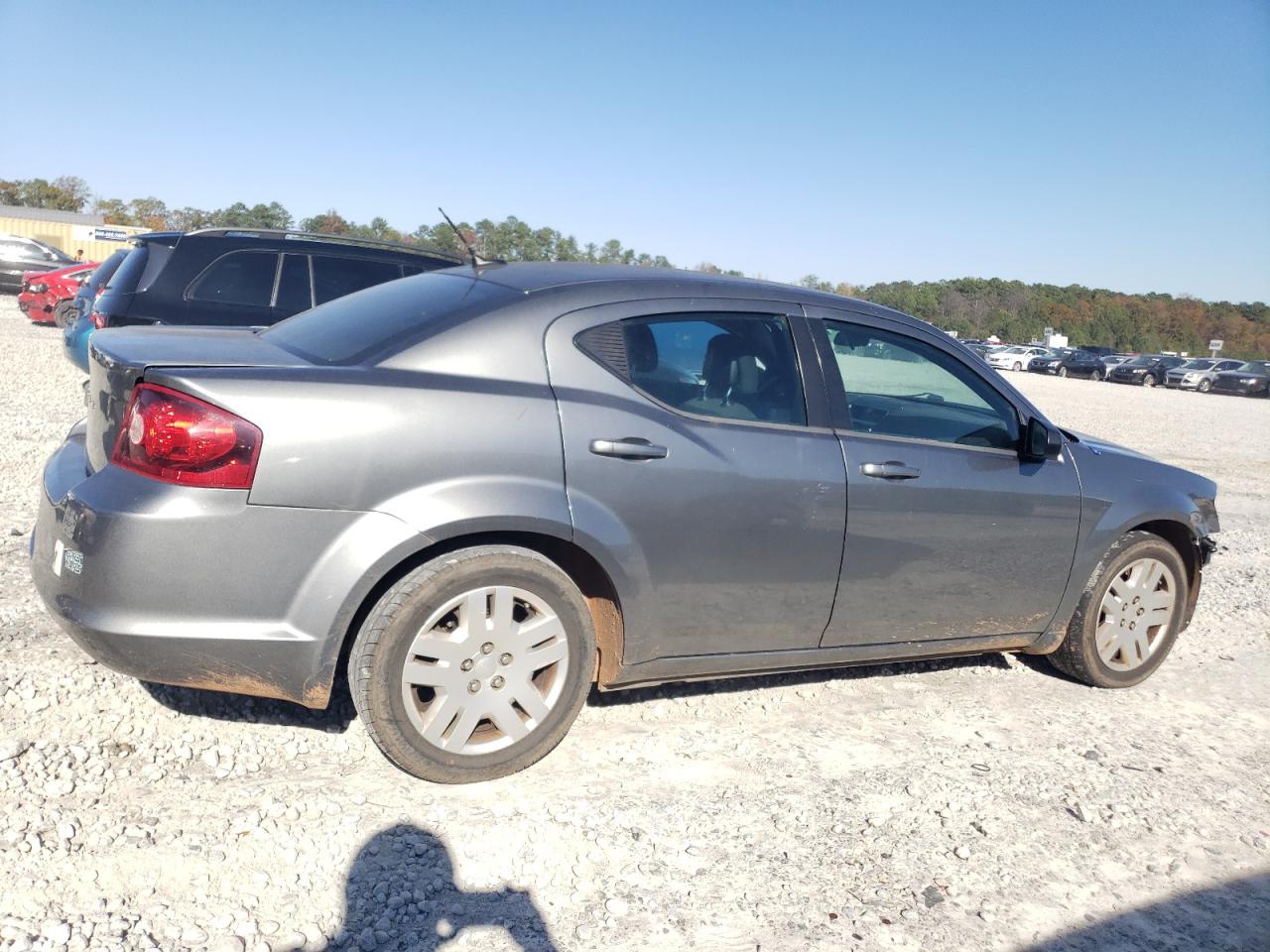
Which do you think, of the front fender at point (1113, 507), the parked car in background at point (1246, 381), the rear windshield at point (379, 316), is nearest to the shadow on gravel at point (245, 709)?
the rear windshield at point (379, 316)

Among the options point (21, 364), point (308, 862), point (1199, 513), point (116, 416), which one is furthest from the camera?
point (21, 364)

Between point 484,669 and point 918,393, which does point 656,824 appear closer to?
point 484,669

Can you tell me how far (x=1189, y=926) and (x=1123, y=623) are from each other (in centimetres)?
203

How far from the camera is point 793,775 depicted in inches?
146

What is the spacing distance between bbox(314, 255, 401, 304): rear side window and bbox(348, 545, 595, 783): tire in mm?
5898

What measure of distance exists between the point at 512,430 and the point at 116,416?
120 cm

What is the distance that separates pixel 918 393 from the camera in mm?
4395

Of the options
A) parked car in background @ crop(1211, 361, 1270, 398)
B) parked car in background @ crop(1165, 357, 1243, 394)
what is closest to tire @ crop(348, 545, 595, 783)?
parked car in background @ crop(1211, 361, 1270, 398)

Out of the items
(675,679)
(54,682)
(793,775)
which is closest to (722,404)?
→ (675,679)

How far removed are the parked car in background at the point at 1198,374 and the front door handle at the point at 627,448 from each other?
4592cm

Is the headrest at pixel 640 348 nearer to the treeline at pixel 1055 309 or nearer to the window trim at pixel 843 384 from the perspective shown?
the window trim at pixel 843 384

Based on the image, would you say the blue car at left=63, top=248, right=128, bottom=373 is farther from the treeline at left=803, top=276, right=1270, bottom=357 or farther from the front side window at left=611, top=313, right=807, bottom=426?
the treeline at left=803, top=276, right=1270, bottom=357

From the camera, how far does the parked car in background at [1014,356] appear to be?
4988 cm

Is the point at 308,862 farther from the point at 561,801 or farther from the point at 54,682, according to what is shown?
the point at 54,682
